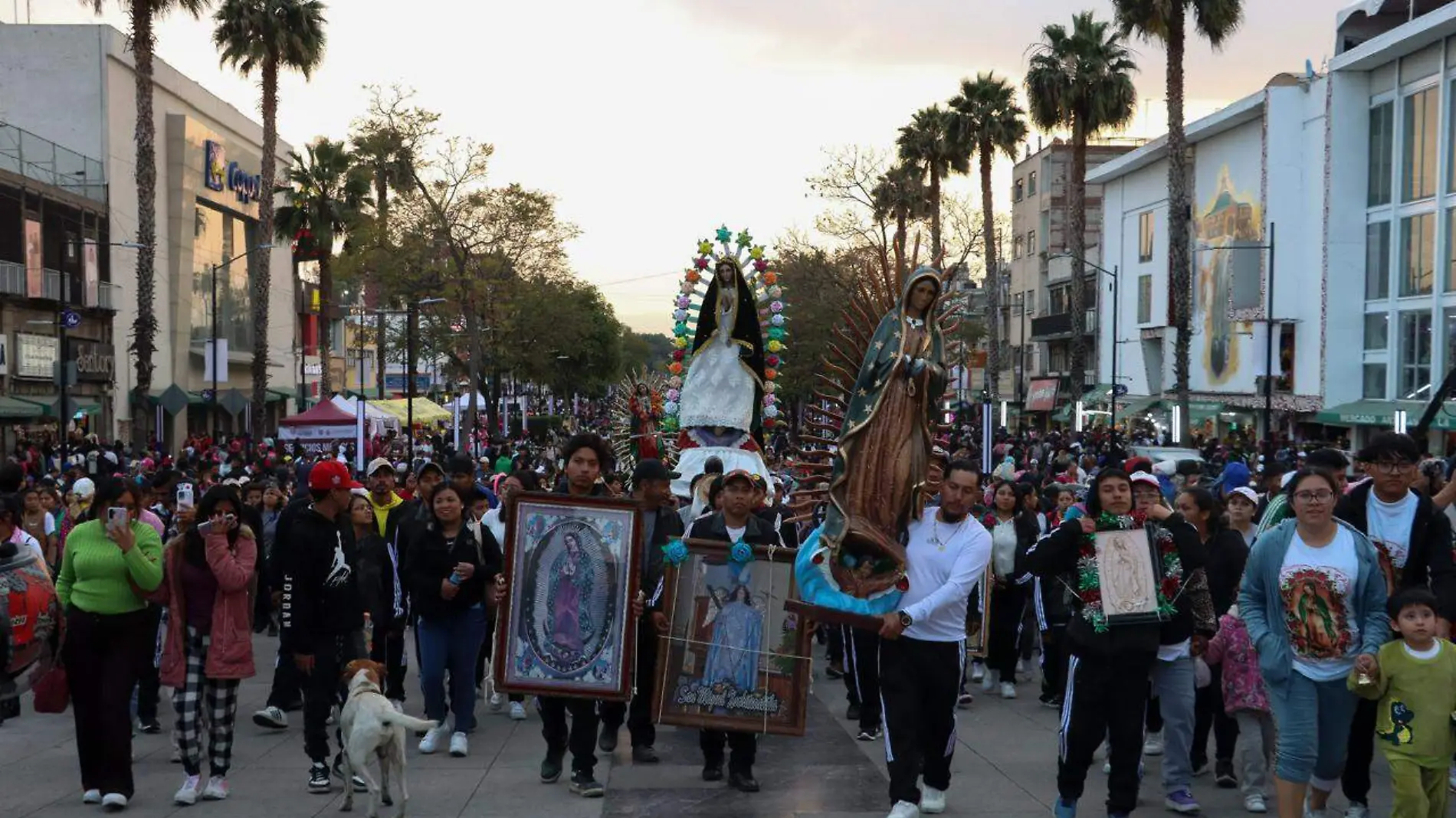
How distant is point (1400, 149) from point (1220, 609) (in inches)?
1478

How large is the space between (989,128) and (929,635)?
43689 mm

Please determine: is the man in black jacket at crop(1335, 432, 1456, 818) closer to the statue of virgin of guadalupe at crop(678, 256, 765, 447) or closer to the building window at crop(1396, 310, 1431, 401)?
the statue of virgin of guadalupe at crop(678, 256, 765, 447)

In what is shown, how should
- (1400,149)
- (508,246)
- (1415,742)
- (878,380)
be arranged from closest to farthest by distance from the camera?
(1415,742) → (878,380) → (1400,149) → (508,246)

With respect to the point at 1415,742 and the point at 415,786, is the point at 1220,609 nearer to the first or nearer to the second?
the point at 1415,742

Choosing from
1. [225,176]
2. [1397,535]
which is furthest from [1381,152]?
[1397,535]

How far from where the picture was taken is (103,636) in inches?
309

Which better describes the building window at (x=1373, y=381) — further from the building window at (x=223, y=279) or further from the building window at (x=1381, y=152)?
the building window at (x=223, y=279)

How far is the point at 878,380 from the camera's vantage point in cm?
772

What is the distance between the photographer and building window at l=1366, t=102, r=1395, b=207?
42.2m

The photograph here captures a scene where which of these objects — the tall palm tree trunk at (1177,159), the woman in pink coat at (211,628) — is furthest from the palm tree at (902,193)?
the woman in pink coat at (211,628)

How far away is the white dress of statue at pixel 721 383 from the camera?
629 inches

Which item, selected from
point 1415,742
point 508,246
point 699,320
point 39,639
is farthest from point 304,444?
point 1415,742

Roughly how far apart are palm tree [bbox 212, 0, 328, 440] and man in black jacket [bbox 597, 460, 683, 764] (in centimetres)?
2975

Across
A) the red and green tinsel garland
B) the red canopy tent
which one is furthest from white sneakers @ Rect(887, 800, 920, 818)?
the red canopy tent
